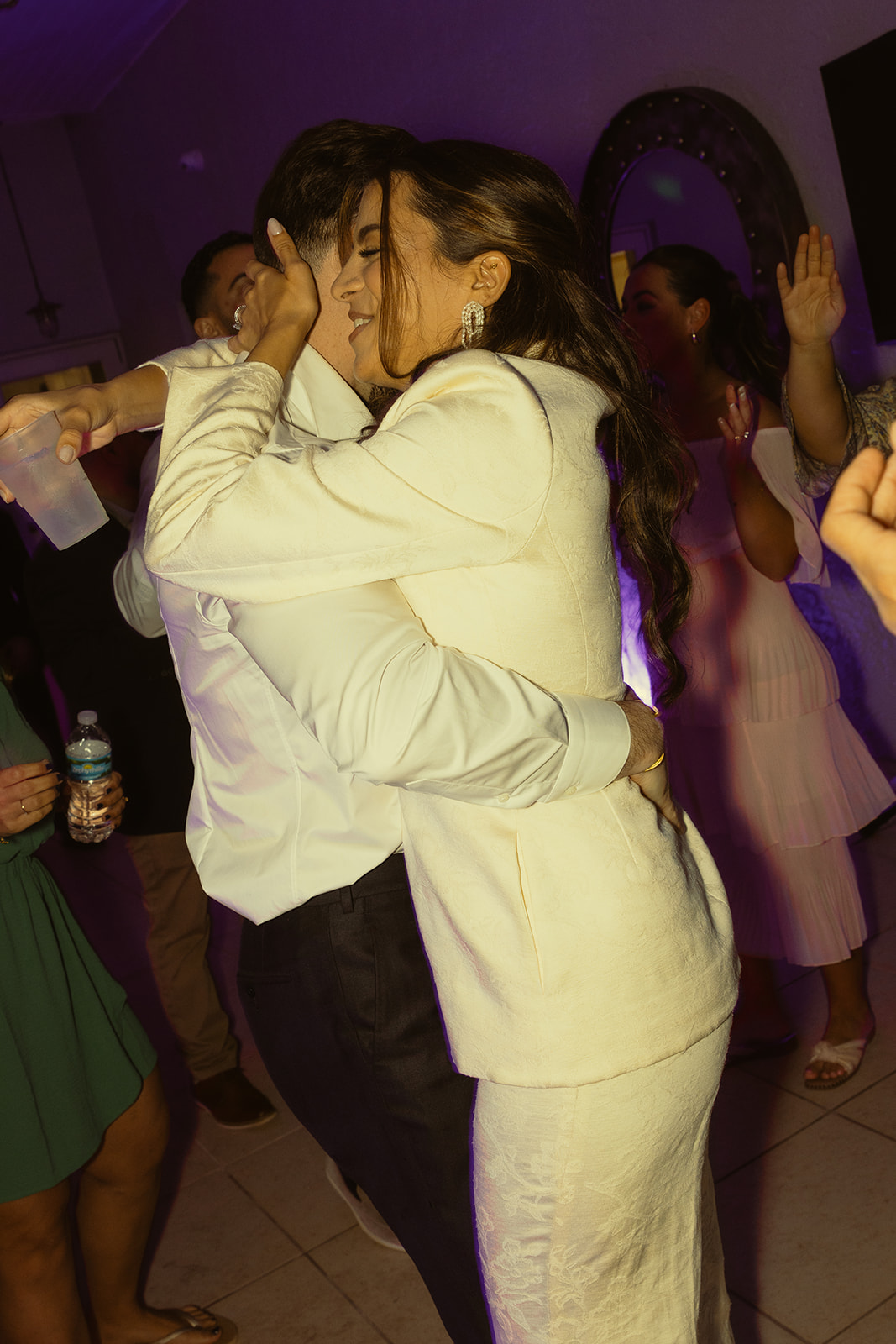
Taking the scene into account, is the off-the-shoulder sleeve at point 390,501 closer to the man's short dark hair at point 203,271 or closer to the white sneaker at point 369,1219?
the white sneaker at point 369,1219

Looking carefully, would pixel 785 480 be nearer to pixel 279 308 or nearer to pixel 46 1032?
pixel 279 308

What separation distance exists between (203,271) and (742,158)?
69.6 inches

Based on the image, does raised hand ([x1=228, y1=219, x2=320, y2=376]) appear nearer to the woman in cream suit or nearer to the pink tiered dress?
the woman in cream suit

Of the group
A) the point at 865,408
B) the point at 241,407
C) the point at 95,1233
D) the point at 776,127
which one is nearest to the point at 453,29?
the point at 776,127

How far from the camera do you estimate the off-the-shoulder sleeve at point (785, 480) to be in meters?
2.61

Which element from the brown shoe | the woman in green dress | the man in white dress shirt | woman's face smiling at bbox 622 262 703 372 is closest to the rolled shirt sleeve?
the man in white dress shirt

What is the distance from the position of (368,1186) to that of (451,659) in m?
0.77

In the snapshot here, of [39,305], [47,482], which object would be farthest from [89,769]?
[39,305]

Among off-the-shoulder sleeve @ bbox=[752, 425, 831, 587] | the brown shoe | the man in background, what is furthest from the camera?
the brown shoe

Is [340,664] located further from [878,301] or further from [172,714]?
[878,301]

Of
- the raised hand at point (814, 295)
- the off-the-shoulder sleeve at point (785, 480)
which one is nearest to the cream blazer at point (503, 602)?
the raised hand at point (814, 295)

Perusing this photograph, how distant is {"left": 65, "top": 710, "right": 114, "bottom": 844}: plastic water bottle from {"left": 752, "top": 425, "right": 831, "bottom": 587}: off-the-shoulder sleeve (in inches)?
62.3

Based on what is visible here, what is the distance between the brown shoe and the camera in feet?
9.52

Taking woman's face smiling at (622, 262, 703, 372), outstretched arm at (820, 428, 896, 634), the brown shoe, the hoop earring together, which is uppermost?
woman's face smiling at (622, 262, 703, 372)
